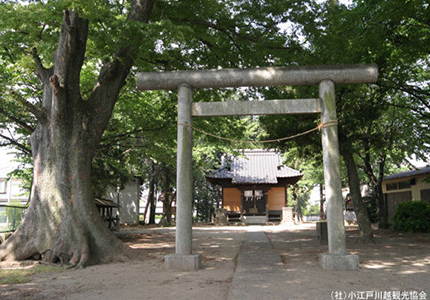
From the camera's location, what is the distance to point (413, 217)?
16.1m

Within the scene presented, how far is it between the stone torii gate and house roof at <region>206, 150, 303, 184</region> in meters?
18.3

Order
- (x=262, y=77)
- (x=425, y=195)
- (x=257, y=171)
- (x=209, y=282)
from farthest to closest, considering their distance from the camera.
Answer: (x=257, y=171), (x=425, y=195), (x=262, y=77), (x=209, y=282)

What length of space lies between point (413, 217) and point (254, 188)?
40.2 ft

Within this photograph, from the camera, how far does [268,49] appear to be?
32.7 feet

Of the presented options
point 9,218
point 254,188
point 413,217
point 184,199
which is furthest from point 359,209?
point 254,188

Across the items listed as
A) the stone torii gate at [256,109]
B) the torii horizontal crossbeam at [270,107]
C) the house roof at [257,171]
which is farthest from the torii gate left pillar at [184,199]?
the house roof at [257,171]

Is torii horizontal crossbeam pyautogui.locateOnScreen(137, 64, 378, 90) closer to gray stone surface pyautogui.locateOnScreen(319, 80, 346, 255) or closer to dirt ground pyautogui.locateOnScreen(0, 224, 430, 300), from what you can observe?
gray stone surface pyautogui.locateOnScreen(319, 80, 346, 255)

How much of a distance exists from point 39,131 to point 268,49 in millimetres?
6812

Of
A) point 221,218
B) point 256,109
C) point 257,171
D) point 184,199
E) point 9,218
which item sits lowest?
point 221,218

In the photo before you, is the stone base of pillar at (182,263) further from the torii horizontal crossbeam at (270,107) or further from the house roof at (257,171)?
the house roof at (257,171)

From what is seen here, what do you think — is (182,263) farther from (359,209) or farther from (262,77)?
(359,209)

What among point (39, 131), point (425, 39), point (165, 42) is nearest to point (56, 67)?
point (39, 131)

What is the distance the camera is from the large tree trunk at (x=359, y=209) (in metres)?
11.2

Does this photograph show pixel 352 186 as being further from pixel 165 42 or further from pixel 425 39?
pixel 165 42
